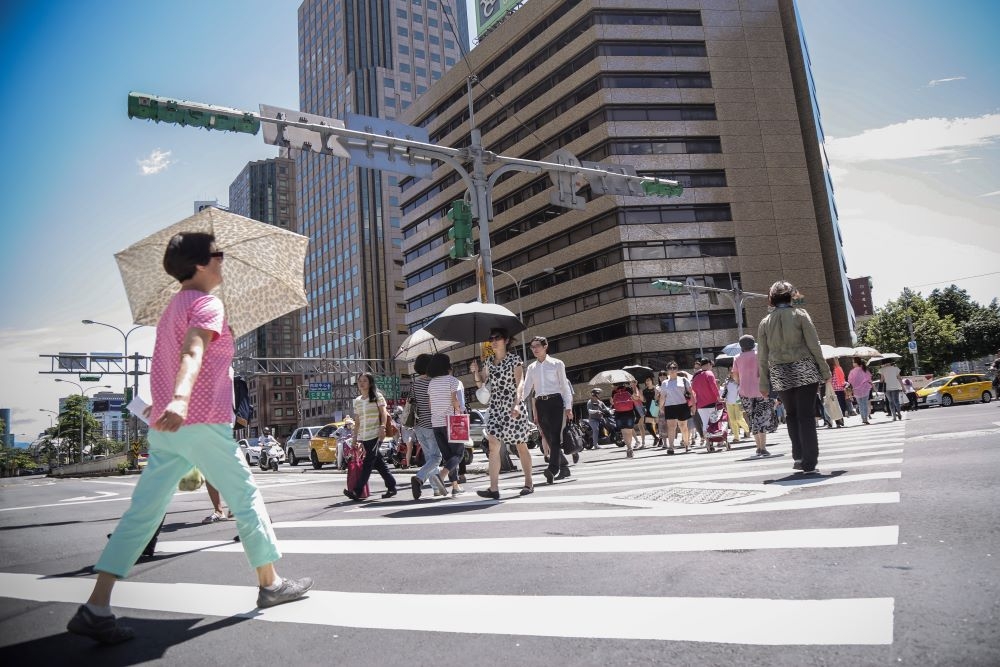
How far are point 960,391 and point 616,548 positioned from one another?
33.3 meters

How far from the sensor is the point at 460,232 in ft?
46.2

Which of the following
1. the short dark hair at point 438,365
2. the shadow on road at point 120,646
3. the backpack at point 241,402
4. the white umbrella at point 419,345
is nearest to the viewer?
the shadow on road at point 120,646

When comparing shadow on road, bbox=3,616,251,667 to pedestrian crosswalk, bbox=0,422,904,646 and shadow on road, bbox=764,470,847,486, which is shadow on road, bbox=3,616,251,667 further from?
shadow on road, bbox=764,470,847,486

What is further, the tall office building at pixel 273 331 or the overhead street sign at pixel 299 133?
the tall office building at pixel 273 331

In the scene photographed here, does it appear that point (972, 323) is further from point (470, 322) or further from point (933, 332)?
point (470, 322)

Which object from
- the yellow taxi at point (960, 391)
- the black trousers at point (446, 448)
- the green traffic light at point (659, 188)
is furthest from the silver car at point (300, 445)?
the yellow taxi at point (960, 391)

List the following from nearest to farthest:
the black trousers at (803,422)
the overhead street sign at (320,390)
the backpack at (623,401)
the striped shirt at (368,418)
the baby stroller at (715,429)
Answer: the black trousers at (803,422) → the striped shirt at (368,418) → the baby stroller at (715,429) → the backpack at (623,401) → the overhead street sign at (320,390)

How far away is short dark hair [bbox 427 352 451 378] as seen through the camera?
25.8ft

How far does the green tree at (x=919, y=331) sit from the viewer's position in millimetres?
57781

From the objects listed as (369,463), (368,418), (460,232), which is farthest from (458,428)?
(460,232)

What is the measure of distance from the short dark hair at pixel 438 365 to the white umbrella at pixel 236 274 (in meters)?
3.37

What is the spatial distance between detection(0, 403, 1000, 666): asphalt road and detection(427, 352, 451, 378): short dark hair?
8.39 ft

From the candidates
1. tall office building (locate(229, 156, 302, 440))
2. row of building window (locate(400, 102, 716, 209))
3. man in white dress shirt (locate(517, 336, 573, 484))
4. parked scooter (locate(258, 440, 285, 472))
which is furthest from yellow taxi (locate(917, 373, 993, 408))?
tall office building (locate(229, 156, 302, 440))

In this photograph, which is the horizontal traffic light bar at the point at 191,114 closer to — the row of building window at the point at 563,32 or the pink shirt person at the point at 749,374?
the pink shirt person at the point at 749,374
